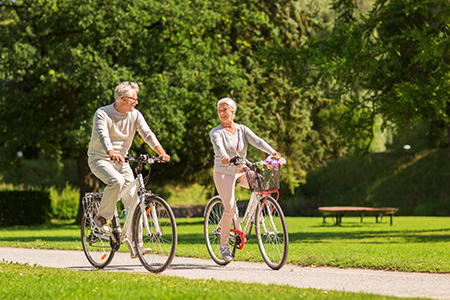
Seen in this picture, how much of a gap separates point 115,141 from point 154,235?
1.31 m

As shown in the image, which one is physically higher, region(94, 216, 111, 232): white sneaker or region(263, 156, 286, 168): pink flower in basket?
region(263, 156, 286, 168): pink flower in basket

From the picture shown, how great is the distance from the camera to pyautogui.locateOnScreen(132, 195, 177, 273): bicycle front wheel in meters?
7.80

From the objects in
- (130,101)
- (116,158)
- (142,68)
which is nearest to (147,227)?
(116,158)

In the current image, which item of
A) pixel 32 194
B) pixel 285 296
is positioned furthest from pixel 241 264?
pixel 32 194

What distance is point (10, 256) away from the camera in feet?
36.6

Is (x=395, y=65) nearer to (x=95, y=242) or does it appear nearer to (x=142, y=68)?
(x=142, y=68)

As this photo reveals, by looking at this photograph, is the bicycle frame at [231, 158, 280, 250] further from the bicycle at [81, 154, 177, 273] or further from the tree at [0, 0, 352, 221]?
the tree at [0, 0, 352, 221]

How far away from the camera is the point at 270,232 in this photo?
27.3ft

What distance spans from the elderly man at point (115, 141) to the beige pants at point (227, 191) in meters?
0.81

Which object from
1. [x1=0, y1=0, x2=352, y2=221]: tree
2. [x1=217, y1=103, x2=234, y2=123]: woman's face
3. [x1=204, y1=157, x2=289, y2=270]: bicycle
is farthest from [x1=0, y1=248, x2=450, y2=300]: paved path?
[x1=0, y1=0, x2=352, y2=221]: tree

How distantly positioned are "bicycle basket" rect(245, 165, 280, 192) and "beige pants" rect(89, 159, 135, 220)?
144 centimetres

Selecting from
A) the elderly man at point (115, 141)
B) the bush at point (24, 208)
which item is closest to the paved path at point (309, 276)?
the elderly man at point (115, 141)

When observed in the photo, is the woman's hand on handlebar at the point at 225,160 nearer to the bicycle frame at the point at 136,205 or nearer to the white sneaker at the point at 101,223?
the bicycle frame at the point at 136,205

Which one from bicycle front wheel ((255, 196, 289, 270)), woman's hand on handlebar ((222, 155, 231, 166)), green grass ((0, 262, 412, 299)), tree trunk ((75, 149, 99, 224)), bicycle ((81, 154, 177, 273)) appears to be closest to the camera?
green grass ((0, 262, 412, 299))
